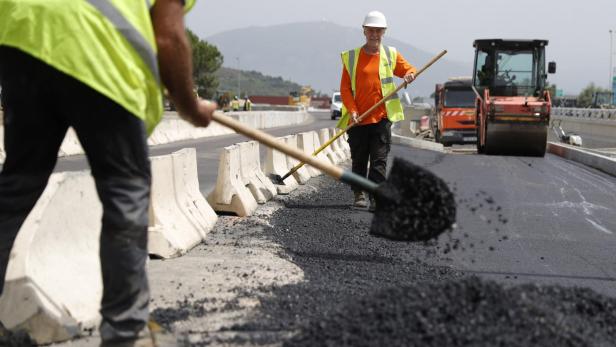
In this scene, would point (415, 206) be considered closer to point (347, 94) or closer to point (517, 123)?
point (347, 94)

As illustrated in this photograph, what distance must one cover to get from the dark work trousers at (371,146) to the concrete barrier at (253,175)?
1022mm

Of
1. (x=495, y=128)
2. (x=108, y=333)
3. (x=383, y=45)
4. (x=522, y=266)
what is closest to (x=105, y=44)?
(x=108, y=333)

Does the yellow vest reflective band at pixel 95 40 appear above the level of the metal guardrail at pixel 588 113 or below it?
above

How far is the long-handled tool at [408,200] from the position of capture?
4195mm

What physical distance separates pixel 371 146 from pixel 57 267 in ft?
19.5

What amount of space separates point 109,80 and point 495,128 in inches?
745

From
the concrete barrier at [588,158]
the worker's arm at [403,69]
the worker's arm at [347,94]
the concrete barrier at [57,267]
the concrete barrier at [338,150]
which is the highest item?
the worker's arm at [403,69]

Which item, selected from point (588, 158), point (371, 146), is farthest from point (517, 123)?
point (371, 146)

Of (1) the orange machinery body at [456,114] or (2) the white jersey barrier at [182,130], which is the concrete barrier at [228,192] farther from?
(1) the orange machinery body at [456,114]

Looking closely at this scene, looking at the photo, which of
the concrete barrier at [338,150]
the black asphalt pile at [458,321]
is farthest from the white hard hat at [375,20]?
the concrete barrier at [338,150]

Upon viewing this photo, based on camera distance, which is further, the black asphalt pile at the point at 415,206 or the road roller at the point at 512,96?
the road roller at the point at 512,96

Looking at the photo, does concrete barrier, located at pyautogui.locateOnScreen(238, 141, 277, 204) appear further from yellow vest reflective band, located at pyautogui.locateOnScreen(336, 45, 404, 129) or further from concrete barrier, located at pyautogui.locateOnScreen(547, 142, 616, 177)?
concrete barrier, located at pyautogui.locateOnScreen(547, 142, 616, 177)

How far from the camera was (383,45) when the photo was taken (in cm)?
977

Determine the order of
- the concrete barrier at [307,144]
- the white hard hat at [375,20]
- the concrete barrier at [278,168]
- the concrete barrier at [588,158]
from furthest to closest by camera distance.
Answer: the concrete barrier at [588,158] < the concrete barrier at [307,144] < the concrete barrier at [278,168] < the white hard hat at [375,20]
